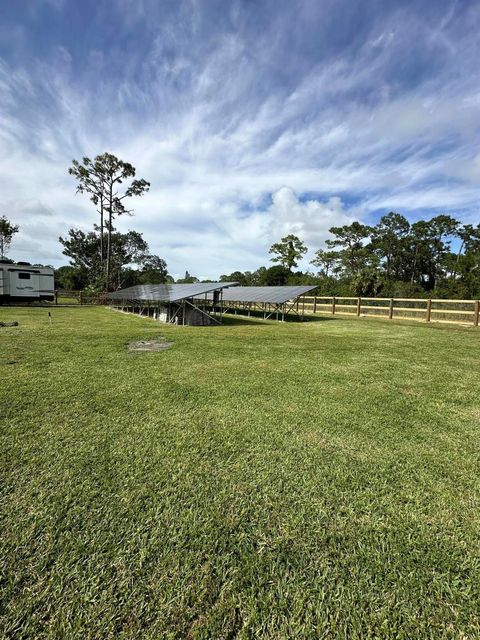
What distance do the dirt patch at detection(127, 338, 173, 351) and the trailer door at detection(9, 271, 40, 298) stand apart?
17.7 meters

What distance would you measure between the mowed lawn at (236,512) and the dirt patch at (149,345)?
8.75 ft

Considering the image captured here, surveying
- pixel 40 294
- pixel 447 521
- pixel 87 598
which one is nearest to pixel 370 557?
pixel 447 521

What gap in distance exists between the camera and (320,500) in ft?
6.87

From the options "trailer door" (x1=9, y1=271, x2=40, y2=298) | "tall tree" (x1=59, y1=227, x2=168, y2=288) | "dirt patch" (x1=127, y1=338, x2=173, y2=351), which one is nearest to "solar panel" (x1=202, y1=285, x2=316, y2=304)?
"dirt patch" (x1=127, y1=338, x2=173, y2=351)

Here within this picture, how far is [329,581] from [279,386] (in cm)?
298

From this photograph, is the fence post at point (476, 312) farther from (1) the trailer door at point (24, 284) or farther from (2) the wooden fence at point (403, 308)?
(1) the trailer door at point (24, 284)

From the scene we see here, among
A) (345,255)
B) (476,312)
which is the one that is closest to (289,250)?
(345,255)

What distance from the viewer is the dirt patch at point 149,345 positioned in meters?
6.95

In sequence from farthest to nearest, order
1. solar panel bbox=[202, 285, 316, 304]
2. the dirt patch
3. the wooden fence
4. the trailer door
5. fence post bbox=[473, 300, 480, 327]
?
the trailer door, solar panel bbox=[202, 285, 316, 304], the wooden fence, fence post bbox=[473, 300, 480, 327], the dirt patch

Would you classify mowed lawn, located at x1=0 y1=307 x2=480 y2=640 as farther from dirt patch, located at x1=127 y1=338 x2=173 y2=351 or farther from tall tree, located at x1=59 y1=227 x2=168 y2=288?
tall tree, located at x1=59 y1=227 x2=168 y2=288

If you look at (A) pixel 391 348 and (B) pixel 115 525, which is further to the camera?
(A) pixel 391 348

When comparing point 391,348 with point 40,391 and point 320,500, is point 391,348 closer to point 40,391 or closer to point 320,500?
point 320,500

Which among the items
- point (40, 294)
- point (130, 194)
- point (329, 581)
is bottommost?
point (329, 581)

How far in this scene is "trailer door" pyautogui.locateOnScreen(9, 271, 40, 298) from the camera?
19.9 m
